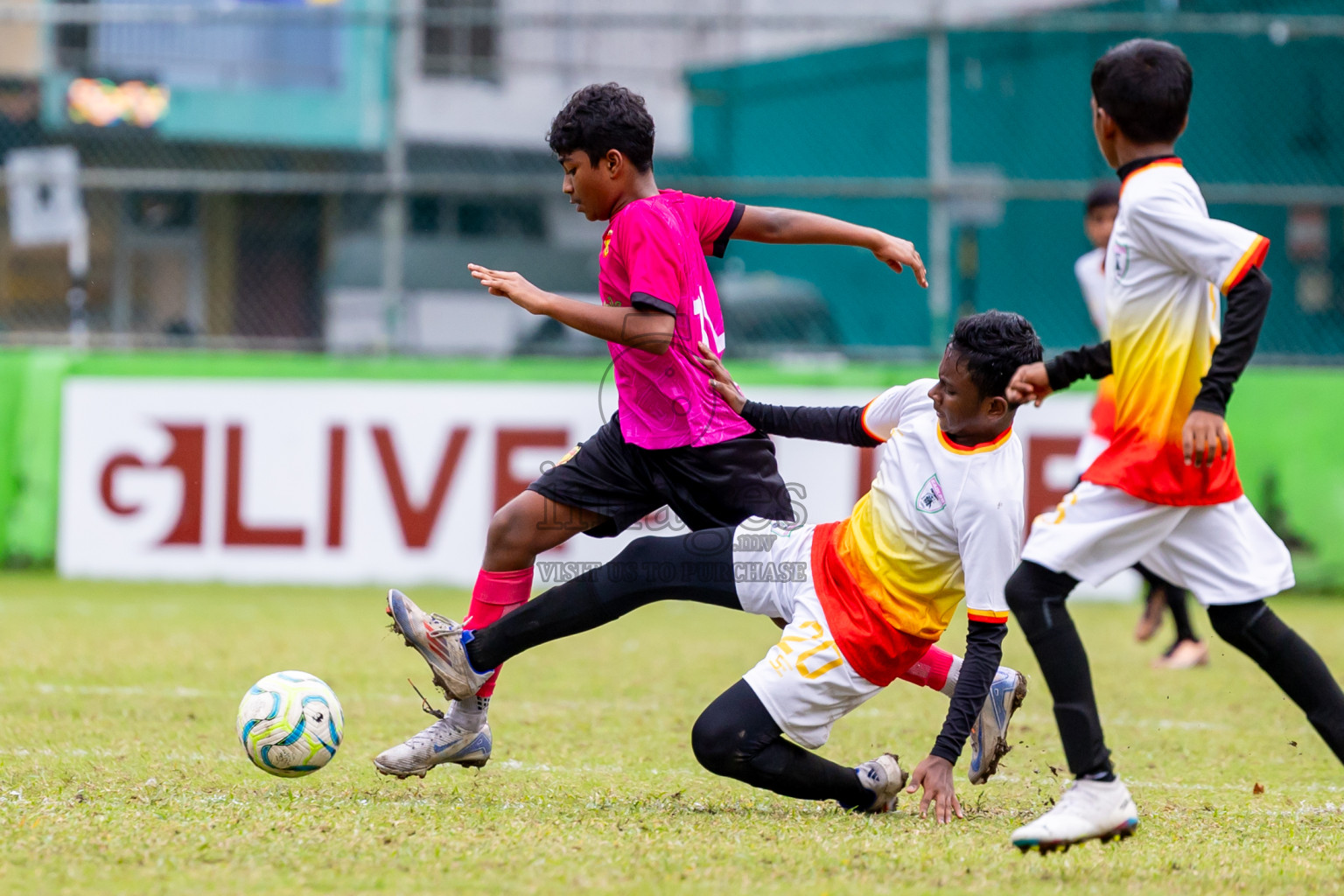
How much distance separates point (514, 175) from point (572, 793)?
8484mm

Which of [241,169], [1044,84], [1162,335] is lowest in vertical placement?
[1162,335]

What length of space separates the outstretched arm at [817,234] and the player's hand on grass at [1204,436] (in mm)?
1267

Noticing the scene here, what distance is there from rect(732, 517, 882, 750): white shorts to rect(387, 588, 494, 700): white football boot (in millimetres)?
776

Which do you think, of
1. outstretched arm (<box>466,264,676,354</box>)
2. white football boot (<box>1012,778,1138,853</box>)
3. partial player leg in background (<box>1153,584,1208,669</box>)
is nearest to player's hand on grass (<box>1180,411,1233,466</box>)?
white football boot (<box>1012,778,1138,853</box>)

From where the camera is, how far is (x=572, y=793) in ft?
12.8

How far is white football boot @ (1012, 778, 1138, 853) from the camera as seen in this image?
3172 millimetres

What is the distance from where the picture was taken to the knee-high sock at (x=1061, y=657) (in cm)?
327

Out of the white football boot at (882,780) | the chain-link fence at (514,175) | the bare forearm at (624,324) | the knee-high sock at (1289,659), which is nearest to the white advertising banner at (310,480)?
the chain-link fence at (514,175)

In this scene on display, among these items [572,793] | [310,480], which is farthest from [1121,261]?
[310,480]

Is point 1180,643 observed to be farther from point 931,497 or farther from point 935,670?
point 931,497

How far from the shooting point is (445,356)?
33.3ft

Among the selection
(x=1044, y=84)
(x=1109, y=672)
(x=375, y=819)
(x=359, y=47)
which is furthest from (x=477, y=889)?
(x=1044, y=84)

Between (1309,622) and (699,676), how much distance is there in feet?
13.7

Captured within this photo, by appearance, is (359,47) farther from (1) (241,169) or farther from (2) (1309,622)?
(2) (1309,622)
